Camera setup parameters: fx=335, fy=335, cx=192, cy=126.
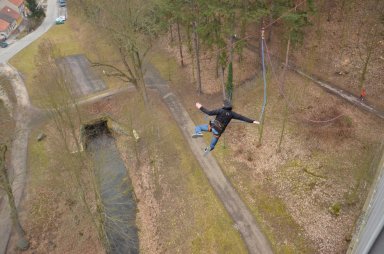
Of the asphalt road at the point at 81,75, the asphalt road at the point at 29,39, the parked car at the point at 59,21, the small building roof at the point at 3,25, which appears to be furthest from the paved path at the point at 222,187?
the small building roof at the point at 3,25

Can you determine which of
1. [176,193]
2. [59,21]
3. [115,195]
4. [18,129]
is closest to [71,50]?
[59,21]

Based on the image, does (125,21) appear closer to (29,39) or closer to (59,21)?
(29,39)

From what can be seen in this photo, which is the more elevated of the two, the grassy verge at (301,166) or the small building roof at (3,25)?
the small building roof at (3,25)

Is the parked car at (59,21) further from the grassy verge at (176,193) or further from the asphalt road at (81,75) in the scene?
the grassy verge at (176,193)

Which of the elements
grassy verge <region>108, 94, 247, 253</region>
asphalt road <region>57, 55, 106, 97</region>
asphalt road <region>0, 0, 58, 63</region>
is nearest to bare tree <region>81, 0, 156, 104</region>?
grassy verge <region>108, 94, 247, 253</region>

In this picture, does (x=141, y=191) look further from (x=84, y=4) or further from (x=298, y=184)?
(x=84, y=4)

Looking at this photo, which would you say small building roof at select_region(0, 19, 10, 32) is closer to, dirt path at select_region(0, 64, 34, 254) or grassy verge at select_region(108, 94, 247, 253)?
dirt path at select_region(0, 64, 34, 254)

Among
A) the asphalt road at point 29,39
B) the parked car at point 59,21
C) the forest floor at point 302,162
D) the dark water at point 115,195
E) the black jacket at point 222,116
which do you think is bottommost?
the dark water at point 115,195
